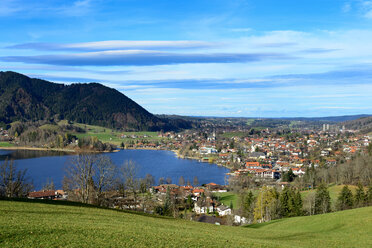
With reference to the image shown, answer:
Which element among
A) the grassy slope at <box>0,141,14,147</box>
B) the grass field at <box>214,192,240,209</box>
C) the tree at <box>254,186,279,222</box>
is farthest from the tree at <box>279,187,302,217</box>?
the grassy slope at <box>0,141,14,147</box>

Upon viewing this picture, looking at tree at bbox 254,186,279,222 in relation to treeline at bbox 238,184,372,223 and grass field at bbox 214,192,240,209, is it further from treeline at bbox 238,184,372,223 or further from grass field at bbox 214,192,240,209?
grass field at bbox 214,192,240,209

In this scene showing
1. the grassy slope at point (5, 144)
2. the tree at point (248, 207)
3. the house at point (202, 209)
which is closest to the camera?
the tree at point (248, 207)

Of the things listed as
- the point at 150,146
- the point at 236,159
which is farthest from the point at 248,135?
the point at 236,159

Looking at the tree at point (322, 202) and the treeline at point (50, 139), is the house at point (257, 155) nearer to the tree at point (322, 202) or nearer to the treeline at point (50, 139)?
the treeline at point (50, 139)

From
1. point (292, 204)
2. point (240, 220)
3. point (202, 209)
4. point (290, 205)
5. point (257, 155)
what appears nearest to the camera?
point (290, 205)

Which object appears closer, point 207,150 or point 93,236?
point 93,236

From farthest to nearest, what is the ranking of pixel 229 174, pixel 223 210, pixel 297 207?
pixel 229 174, pixel 223 210, pixel 297 207

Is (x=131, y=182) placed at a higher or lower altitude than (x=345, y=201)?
higher

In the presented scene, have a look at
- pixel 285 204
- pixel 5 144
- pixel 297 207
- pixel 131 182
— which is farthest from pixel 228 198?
pixel 5 144

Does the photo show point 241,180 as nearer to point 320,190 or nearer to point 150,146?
point 320,190

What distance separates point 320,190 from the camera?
3094 cm

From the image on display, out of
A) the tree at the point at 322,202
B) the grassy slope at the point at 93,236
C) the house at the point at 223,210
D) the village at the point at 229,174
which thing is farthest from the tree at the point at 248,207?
the grassy slope at the point at 93,236

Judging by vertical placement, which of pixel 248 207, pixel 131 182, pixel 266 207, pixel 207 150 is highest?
pixel 131 182

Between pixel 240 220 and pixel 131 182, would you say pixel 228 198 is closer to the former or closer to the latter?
pixel 240 220
